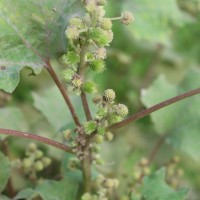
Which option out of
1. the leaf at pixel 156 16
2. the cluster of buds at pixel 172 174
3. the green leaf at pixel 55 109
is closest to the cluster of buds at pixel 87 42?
the green leaf at pixel 55 109

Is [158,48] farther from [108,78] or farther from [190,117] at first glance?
[190,117]

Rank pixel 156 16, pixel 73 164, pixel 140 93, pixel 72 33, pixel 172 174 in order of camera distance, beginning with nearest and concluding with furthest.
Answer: pixel 72 33 → pixel 73 164 → pixel 172 174 → pixel 140 93 → pixel 156 16

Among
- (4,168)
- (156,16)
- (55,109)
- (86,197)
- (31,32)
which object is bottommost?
(86,197)

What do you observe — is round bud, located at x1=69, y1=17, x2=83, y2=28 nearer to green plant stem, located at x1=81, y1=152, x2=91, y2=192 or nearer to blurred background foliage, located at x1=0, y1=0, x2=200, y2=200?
blurred background foliage, located at x1=0, y1=0, x2=200, y2=200

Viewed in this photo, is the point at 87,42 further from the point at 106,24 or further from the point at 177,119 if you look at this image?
the point at 177,119

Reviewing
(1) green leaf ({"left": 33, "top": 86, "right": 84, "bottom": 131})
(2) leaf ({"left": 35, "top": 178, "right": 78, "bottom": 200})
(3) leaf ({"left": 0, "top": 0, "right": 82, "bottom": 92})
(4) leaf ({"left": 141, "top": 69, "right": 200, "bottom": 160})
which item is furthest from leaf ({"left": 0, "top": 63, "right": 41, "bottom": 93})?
(4) leaf ({"left": 141, "top": 69, "right": 200, "bottom": 160})

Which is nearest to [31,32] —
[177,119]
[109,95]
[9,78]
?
[9,78]
